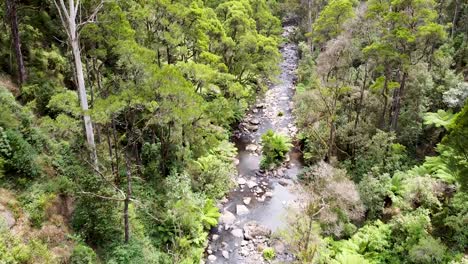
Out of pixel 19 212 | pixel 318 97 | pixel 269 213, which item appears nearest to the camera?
pixel 19 212

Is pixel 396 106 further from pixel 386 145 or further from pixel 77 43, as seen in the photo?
pixel 77 43

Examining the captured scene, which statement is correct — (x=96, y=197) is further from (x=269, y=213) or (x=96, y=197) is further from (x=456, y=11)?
(x=456, y=11)

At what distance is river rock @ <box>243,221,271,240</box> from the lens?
663 inches

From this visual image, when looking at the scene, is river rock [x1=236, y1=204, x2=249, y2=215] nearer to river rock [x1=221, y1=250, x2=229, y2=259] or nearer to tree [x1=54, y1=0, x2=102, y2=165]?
river rock [x1=221, y1=250, x2=229, y2=259]

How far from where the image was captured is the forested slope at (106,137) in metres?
11.4

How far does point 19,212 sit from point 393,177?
1440 centimetres

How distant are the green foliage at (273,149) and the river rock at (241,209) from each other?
4073 mm

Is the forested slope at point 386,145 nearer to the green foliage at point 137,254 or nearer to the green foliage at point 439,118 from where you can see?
the green foliage at point 439,118

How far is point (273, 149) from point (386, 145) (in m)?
7.47

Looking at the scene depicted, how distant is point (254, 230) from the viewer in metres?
17.2

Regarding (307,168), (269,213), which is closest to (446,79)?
(307,168)

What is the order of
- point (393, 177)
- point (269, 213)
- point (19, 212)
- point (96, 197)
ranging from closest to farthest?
1. point (19, 212)
2. point (96, 197)
3. point (393, 177)
4. point (269, 213)

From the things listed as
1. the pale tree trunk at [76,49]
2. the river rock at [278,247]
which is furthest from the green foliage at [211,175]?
the pale tree trunk at [76,49]

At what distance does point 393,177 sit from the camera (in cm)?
1622
